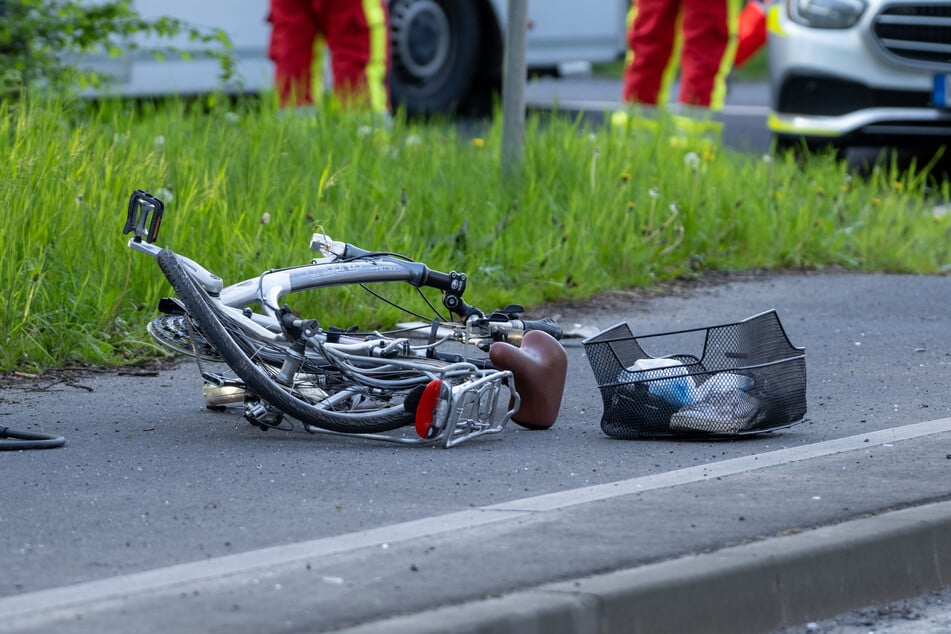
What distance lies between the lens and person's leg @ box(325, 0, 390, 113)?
8.80 m

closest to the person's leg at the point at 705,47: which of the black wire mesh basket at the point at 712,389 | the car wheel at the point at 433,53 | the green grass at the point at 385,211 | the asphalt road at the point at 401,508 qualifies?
the green grass at the point at 385,211

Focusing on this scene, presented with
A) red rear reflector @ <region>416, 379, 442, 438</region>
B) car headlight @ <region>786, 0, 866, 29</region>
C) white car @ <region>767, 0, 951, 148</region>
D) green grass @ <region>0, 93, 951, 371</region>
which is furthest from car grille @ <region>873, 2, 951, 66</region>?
red rear reflector @ <region>416, 379, 442, 438</region>

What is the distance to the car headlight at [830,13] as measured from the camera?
10.4 meters

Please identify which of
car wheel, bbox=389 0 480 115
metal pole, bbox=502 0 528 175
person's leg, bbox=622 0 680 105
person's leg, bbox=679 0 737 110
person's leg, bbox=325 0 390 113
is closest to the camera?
metal pole, bbox=502 0 528 175

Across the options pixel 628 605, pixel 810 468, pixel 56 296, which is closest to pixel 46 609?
pixel 628 605

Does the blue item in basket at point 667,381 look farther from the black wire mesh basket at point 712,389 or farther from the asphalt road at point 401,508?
the asphalt road at point 401,508

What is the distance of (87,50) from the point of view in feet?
27.8

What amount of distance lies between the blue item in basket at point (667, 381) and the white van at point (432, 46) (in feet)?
20.5

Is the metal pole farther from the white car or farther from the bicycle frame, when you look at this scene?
the bicycle frame

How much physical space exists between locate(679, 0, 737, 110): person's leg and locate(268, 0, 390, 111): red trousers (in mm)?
1822

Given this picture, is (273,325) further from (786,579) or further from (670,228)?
(670,228)

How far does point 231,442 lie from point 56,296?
146 cm

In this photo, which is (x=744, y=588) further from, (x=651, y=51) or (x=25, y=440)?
(x=651, y=51)

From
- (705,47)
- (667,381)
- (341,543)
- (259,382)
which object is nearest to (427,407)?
(259,382)
